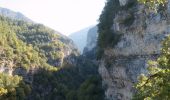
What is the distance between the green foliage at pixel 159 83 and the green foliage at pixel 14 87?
239 feet

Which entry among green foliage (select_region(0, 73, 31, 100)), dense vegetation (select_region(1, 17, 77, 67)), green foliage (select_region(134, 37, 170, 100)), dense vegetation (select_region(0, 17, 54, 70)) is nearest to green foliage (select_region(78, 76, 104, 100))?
green foliage (select_region(0, 73, 31, 100))

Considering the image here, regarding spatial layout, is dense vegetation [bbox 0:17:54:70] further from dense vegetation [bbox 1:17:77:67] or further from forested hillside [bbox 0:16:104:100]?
dense vegetation [bbox 1:17:77:67]

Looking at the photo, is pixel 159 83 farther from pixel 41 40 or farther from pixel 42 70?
pixel 41 40

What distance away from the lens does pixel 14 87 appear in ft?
310

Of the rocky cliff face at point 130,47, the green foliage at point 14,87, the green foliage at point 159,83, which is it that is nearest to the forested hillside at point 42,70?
the green foliage at point 14,87

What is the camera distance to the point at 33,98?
104 m

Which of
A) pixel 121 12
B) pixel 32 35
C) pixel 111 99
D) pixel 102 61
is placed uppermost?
pixel 32 35

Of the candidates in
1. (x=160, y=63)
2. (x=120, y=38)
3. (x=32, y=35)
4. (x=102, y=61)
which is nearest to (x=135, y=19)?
(x=120, y=38)

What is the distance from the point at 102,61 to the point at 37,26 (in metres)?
107

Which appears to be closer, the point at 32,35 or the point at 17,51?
the point at 17,51

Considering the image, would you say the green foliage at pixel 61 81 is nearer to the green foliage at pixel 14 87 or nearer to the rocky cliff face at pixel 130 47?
the green foliage at pixel 14 87

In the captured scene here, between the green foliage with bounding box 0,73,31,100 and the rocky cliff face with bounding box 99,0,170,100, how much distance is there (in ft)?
99.5

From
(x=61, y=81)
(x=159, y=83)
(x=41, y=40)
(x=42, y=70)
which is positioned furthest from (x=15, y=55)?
(x=159, y=83)

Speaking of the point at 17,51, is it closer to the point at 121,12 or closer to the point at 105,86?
the point at 105,86
